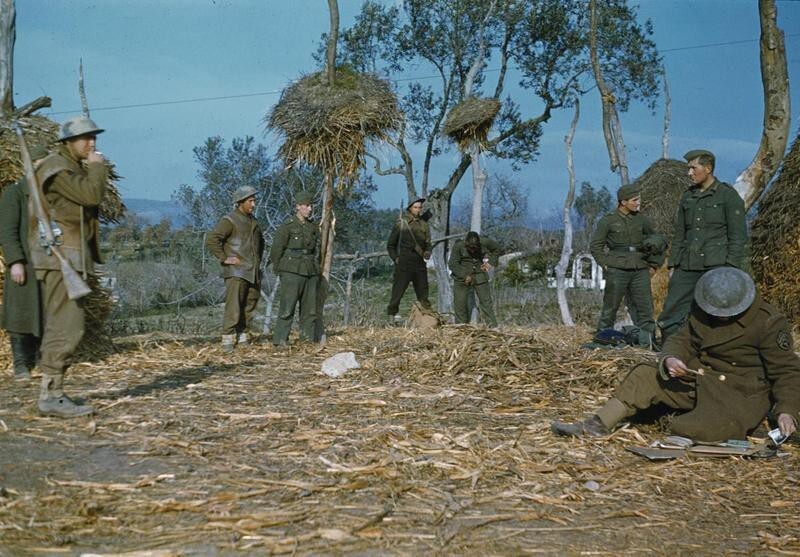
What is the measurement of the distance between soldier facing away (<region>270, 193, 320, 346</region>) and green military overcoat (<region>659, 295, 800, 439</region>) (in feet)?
18.5

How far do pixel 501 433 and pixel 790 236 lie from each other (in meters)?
8.24

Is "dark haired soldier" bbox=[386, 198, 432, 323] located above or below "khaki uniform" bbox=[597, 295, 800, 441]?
above

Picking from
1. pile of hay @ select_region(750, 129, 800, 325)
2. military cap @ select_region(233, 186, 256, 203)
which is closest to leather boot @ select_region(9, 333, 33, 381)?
military cap @ select_region(233, 186, 256, 203)

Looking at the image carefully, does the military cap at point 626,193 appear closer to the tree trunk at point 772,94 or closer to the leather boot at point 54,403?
the tree trunk at point 772,94

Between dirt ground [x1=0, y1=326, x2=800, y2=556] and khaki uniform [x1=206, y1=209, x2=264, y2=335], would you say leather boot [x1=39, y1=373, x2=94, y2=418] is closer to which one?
dirt ground [x1=0, y1=326, x2=800, y2=556]

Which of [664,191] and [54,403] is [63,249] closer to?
[54,403]

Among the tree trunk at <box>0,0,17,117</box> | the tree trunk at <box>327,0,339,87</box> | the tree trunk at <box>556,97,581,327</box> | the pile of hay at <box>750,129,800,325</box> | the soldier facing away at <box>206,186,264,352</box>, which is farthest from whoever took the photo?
the tree trunk at <box>556,97,581,327</box>

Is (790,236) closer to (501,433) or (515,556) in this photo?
(501,433)

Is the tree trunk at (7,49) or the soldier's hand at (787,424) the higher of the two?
the tree trunk at (7,49)

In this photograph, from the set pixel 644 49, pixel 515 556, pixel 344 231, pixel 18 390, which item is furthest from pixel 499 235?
pixel 515 556

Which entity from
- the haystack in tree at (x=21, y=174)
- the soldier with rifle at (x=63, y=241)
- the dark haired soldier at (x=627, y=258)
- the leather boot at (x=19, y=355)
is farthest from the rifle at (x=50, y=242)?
the dark haired soldier at (x=627, y=258)

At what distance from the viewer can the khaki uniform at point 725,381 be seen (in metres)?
5.12

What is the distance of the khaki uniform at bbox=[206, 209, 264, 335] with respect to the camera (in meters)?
9.66

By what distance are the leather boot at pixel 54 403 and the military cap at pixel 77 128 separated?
1.75m
